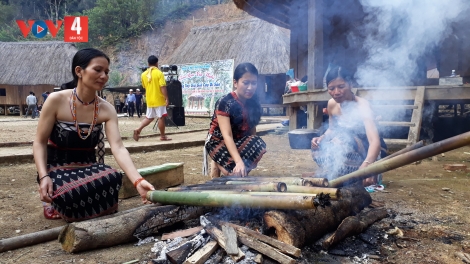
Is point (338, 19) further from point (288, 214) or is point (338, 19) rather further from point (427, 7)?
point (288, 214)

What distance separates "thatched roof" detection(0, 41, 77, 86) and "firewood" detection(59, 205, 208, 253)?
28060 millimetres

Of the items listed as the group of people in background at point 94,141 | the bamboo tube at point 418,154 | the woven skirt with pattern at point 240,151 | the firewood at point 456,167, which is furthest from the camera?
the firewood at point 456,167

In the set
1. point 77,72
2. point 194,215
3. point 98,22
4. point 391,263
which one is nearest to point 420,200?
point 391,263

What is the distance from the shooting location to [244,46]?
21219mm

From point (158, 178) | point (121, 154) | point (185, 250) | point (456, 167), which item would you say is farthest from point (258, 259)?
point (456, 167)

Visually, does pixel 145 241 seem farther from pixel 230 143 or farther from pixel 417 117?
pixel 417 117

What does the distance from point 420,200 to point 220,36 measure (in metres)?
20.9

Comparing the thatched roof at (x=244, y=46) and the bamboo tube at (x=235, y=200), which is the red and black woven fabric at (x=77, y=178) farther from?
the thatched roof at (x=244, y=46)

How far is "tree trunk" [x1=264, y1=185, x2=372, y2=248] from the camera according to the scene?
2054mm

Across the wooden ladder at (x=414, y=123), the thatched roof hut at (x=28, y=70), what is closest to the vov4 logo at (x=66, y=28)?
the thatched roof hut at (x=28, y=70)

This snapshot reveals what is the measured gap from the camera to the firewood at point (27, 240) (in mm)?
2326

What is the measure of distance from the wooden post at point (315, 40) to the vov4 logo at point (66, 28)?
28.5 metres

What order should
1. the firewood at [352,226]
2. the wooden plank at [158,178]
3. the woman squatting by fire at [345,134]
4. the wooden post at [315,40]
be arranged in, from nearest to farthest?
the firewood at [352,226] → the woman squatting by fire at [345,134] → the wooden plank at [158,178] → the wooden post at [315,40]

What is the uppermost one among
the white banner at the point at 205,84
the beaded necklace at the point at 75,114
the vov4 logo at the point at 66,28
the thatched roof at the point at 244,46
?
the vov4 logo at the point at 66,28
